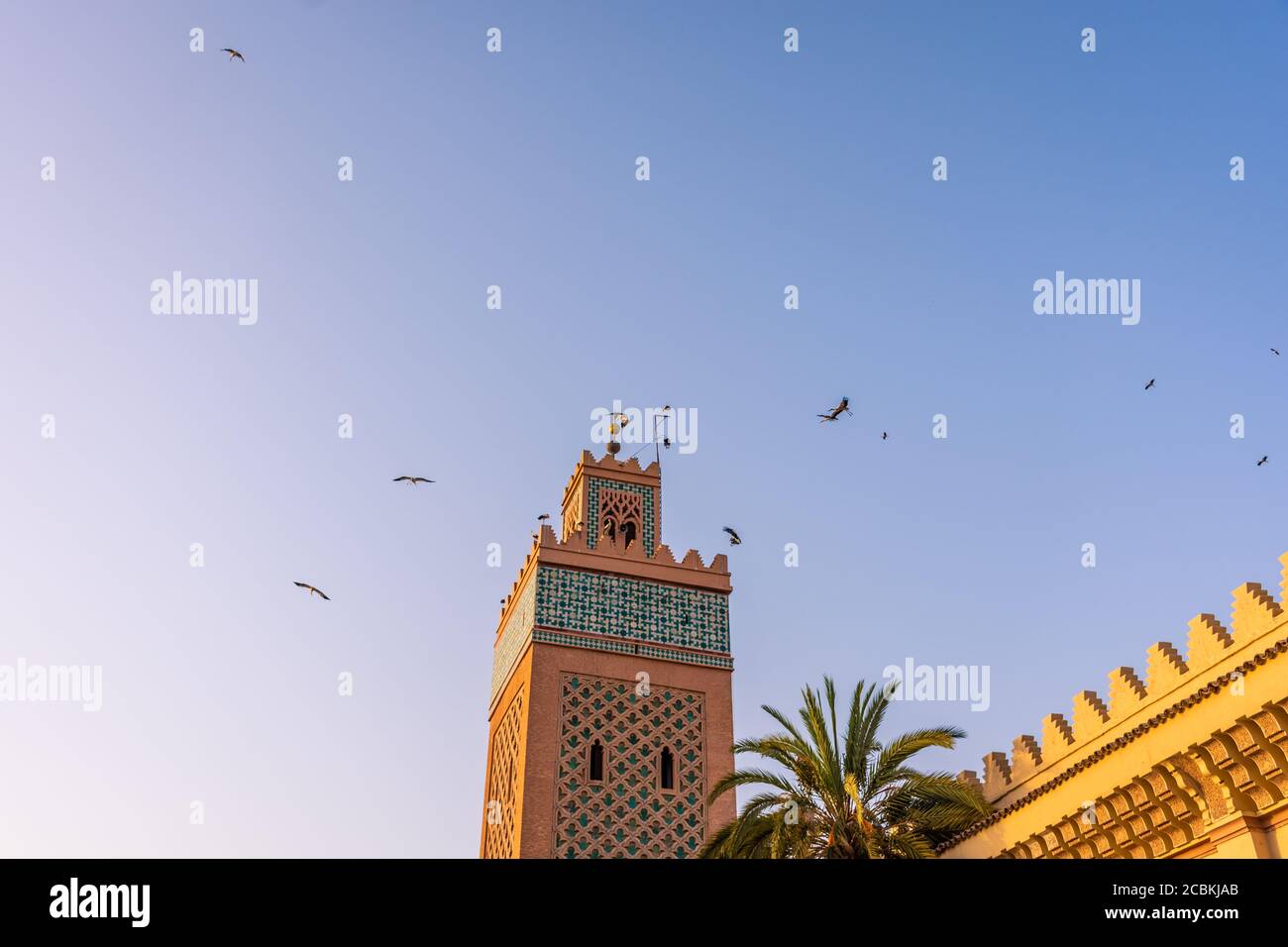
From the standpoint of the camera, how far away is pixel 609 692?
20.7 m

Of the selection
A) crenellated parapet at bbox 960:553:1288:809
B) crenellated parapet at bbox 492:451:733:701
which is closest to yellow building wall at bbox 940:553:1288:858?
crenellated parapet at bbox 960:553:1288:809

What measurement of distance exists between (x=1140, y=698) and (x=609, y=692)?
9.58 meters

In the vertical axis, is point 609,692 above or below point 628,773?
above

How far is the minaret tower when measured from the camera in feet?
64.4

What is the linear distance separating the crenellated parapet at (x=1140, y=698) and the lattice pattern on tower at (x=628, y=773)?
20.5 ft

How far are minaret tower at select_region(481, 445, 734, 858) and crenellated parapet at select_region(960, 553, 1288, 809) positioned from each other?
6445 millimetres

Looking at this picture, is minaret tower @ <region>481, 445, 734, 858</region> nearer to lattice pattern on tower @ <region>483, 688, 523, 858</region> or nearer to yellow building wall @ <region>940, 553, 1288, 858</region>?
lattice pattern on tower @ <region>483, 688, 523, 858</region>

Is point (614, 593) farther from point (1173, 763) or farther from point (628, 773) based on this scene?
point (1173, 763)

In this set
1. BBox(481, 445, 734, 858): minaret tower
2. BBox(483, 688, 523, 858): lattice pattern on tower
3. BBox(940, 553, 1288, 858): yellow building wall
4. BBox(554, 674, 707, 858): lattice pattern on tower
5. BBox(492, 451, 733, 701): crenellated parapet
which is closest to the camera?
BBox(940, 553, 1288, 858): yellow building wall

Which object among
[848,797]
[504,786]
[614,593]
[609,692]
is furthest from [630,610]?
[848,797]

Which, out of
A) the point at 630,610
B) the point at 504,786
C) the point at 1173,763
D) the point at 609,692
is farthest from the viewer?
the point at 630,610

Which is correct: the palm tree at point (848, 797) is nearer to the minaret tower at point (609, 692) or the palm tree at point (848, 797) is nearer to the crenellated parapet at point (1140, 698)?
the crenellated parapet at point (1140, 698)

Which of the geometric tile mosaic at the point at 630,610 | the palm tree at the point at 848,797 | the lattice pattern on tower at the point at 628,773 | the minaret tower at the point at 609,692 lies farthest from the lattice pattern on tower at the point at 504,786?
the palm tree at the point at 848,797
